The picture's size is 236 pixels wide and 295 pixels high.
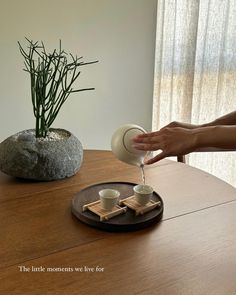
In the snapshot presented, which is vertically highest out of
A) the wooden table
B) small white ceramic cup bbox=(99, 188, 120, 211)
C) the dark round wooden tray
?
small white ceramic cup bbox=(99, 188, 120, 211)

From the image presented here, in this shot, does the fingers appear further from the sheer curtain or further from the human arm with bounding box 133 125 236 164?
the sheer curtain

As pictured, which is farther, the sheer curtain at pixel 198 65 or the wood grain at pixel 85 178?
the sheer curtain at pixel 198 65

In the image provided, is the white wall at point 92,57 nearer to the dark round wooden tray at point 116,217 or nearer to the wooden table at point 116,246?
the wooden table at point 116,246

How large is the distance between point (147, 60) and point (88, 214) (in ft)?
5.52

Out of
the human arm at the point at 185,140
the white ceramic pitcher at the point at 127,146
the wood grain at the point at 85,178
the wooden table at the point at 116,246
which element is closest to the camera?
the wooden table at the point at 116,246

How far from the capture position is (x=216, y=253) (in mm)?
915

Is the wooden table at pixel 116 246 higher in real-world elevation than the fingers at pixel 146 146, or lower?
lower

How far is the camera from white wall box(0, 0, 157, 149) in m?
2.03

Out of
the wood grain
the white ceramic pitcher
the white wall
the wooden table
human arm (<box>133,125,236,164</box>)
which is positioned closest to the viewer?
the wooden table

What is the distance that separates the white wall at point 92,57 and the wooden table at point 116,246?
95cm

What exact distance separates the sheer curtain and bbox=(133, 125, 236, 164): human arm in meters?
1.18

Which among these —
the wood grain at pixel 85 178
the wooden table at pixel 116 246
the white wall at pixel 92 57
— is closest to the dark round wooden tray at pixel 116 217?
the wooden table at pixel 116 246

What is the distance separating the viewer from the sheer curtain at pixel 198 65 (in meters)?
2.05

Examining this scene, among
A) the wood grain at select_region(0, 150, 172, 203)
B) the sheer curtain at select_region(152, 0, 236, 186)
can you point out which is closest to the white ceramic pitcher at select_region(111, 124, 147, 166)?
the wood grain at select_region(0, 150, 172, 203)
